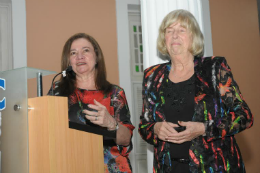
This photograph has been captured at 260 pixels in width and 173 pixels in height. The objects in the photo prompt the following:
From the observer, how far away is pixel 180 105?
1.92 meters

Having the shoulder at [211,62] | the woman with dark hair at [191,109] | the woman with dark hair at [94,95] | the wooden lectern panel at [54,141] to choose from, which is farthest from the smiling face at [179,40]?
the wooden lectern panel at [54,141]

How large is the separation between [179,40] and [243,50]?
120 inches

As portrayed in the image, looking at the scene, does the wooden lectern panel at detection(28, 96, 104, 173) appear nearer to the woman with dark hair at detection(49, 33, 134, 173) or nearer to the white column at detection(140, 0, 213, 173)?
the woman with dark hair at detection(49, 33, 134, 173)

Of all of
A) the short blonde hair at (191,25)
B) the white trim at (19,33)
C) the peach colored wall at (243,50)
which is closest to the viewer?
the short blonde hair at (191,25)

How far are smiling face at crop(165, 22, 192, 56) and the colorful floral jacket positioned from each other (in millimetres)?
136

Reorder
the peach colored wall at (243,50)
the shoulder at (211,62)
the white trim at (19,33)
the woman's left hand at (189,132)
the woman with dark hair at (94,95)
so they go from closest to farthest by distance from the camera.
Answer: the woman's left hand at (189,132)
the shoulder at (211,62)
the woman with dark hair at (94,95)
the white trim at (19,33)
the peach colored wall at (243,50)

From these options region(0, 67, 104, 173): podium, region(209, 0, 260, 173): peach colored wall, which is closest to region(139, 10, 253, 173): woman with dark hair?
region(0, 67, 104, 173): podium

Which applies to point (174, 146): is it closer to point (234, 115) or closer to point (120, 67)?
point (234, 115)

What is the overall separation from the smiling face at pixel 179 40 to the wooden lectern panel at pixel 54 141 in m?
0.83

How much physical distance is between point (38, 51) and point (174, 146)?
2.79 m

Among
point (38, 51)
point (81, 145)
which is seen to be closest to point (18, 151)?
point (81, 145)

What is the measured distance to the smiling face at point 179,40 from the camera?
2.09 metres

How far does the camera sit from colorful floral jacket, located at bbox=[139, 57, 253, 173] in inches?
70.1

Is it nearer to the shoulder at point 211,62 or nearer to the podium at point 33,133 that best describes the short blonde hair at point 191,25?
the shoulder at point 211,62
